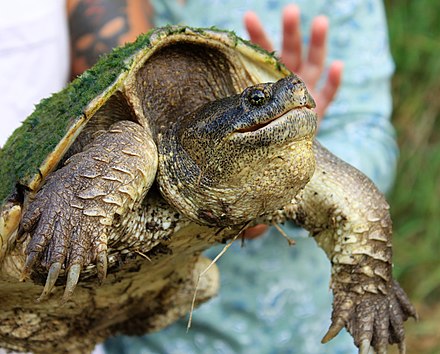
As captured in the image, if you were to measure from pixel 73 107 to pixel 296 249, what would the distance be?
1.13m

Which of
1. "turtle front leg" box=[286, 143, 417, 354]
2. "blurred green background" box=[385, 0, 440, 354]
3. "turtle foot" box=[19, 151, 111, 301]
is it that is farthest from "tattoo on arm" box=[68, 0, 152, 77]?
"blurred green background" box=[385, 0, 440, 354]

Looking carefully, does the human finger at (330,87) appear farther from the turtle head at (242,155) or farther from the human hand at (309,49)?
the turtle head at (242,155)

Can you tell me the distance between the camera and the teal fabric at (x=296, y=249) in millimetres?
1844

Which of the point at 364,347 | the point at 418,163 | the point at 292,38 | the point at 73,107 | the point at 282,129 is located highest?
the point at 73,107

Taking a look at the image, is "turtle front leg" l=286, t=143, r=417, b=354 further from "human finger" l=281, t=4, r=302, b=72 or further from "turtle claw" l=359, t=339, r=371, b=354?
"human finger" l=281, t=4, r=302, b=72

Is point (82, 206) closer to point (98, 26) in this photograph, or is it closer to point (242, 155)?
point (242, 155)

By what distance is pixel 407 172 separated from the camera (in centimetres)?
281

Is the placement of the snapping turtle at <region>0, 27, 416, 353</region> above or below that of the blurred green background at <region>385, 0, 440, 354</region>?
above

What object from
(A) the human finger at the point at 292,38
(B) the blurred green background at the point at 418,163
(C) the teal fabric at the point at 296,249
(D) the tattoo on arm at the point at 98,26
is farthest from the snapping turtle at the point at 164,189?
(B) the blurred green background at the point at 418,163

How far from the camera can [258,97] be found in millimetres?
829

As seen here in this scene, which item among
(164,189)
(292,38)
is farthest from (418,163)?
(164,189)

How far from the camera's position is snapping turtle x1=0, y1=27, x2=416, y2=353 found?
0.82m

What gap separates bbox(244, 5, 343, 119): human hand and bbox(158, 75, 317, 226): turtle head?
686mm

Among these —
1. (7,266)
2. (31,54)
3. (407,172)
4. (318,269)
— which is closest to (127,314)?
(7,266)
